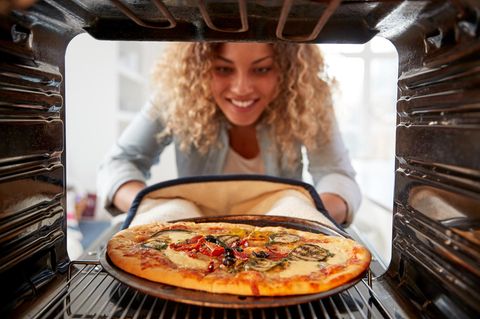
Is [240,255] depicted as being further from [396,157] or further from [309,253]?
[396,157]

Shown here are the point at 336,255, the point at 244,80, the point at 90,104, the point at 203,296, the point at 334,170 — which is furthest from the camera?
the point at 90,104

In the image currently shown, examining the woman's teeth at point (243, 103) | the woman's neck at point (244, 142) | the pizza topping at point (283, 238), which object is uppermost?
the woman's teeth at point (243, 103)

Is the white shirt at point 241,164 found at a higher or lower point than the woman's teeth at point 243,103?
lower

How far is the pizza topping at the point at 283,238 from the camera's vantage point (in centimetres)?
101

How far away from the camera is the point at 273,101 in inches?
78.7

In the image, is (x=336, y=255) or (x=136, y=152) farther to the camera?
(x=136, y=152)

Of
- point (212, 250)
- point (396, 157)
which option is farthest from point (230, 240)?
point (396, 157)

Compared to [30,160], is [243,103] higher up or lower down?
higher up

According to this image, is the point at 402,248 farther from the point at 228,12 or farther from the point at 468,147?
the point at 228,12

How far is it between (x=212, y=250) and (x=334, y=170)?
3.92 ft

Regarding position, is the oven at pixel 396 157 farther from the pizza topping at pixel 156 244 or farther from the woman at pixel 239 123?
the woman at pixel 239 123

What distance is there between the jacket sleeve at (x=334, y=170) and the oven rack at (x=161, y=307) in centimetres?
103

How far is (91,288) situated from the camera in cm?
83

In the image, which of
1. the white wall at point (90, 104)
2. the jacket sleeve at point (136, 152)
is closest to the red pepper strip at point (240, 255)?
the jacket sleeve at point (136, 152)
